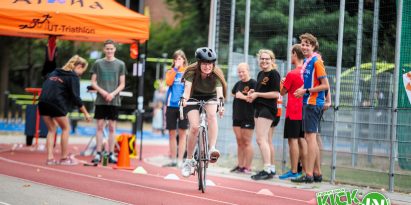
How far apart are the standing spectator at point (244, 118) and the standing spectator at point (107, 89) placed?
2257mm

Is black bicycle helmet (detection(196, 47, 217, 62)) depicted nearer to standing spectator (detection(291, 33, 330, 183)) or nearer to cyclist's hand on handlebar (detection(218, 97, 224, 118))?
cyclist's hand on handlebar (detection(218, 97, 224, 118))

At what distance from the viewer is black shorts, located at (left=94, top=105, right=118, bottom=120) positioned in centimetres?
1534

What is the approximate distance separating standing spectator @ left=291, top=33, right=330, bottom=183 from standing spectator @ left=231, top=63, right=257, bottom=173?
1.71m

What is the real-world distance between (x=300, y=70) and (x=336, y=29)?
1.25 m

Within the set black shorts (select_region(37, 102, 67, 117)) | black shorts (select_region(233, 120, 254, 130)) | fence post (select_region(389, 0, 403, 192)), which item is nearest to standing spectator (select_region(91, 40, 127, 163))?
black shorts (select_region(37, 102, 67, 117))

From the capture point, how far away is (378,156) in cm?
1334

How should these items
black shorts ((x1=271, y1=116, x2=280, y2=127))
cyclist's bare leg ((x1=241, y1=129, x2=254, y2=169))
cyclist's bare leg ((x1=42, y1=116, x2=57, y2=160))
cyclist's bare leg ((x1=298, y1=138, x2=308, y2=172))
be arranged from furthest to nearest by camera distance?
cyclist's bare leg ((x1=241, y1=129, x2=254, y2=169)) < black shorts ((x1=271, y1=116, x2=280, y2=127)) < cyclist's bare leg ((x1=42, y1=116, x2=57, y2=160)) < cyclist's bare leg ((x1=298, y1=138, x2=308, y2=172))

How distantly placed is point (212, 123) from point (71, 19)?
5.25 m

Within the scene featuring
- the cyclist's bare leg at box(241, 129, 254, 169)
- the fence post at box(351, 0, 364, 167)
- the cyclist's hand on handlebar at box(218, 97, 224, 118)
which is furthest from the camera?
the cyclist's bare leg at box(241, 129, 254, 169)

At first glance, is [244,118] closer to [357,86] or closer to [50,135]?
[357,86]

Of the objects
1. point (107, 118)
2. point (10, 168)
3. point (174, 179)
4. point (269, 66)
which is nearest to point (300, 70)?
point (269, 66)

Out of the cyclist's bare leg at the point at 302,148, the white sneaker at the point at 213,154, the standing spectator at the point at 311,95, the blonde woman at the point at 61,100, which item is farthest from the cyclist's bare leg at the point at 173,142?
the white sneaker at the point at 213,154

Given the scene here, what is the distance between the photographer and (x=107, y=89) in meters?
15.4

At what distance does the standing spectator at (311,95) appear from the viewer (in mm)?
12992
